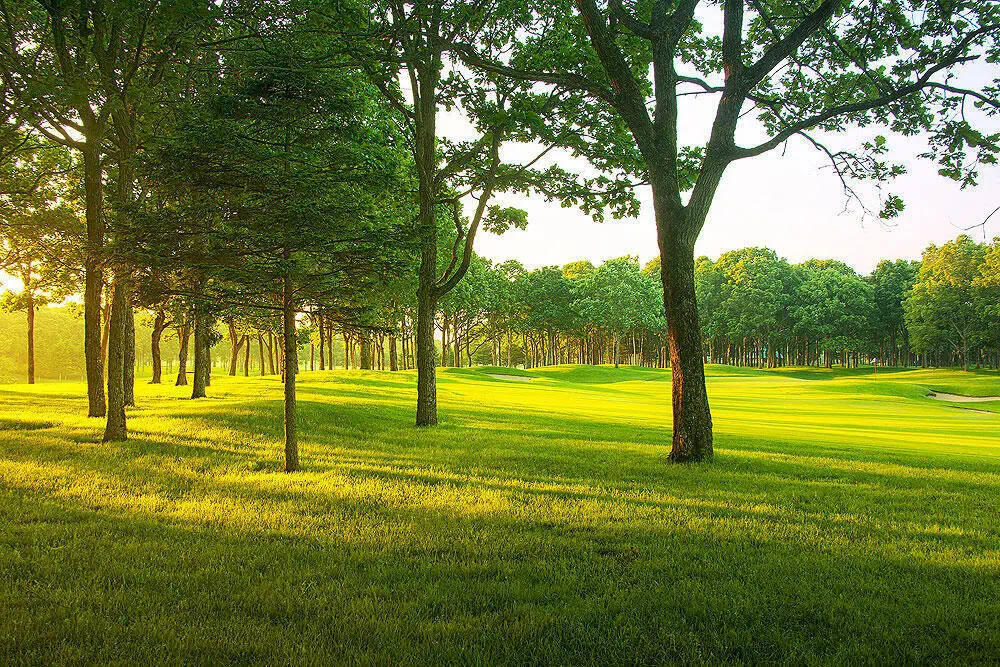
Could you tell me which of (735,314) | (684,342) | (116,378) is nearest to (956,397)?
(735,314)

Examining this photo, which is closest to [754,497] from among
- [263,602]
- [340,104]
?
[263,602]

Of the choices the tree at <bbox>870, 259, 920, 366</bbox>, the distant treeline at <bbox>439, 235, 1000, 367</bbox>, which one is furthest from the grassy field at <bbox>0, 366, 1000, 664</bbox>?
the tree at <bbox>870, 259, 920, 366</bbox>

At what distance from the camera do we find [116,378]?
12.1 m

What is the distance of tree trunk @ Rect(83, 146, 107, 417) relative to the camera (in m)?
11.8

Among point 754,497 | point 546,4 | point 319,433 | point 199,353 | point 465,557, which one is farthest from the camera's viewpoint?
point 199,353

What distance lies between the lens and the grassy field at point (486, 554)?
3643 mm

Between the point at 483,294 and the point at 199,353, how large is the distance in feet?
95.7

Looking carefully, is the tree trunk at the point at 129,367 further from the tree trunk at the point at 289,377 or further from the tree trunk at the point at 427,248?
the tree trunk at the point at 289,377

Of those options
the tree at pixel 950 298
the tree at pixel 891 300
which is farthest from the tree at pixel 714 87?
the tree at pixel 891 300

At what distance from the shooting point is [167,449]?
10.8 m

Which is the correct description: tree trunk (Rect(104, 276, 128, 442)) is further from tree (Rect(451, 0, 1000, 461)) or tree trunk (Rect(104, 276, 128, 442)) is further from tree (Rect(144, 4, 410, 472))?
tree (Rect(451, 0, 1000, 461))

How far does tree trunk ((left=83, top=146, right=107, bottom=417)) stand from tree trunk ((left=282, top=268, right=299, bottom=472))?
9.94 feet

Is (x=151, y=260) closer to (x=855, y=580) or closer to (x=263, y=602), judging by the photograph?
(x=263, y=602)

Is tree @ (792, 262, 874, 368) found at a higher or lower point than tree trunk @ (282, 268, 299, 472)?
higher
